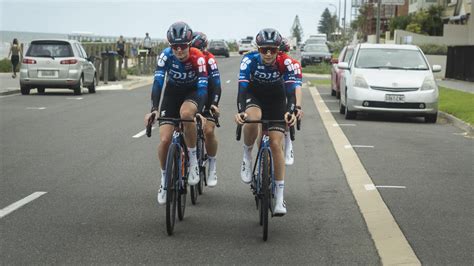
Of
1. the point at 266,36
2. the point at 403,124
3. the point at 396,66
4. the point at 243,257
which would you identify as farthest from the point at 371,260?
the point at 396,66

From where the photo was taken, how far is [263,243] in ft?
22.9

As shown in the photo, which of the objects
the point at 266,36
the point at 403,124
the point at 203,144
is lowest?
the point at 403,124

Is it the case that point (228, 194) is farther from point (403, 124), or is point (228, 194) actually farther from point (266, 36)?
point (403, 124)

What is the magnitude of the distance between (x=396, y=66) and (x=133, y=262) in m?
14.1

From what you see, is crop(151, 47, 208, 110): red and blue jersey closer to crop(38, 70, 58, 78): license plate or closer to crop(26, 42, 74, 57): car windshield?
crop(38, 70, 58, 78): license plate

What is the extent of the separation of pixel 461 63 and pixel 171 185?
3141cm

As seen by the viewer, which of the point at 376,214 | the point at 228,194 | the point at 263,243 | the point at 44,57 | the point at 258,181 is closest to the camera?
the point at 263,243

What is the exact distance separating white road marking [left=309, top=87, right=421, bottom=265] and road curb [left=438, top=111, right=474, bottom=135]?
406 cm

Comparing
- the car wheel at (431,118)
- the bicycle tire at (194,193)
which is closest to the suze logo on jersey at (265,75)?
the bicycle tire at (194,193)

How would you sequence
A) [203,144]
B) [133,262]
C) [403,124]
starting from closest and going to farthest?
[133,262], [203,144], [403,124]

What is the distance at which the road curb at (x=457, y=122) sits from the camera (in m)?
16.6

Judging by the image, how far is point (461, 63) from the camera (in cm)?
3662

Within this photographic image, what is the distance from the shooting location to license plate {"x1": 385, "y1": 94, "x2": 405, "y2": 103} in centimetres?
1825

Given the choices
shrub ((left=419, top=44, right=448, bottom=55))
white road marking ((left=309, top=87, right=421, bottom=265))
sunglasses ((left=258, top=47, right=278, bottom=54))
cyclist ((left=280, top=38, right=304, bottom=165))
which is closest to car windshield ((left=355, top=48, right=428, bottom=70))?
white road marking ((left=309, top=87, right=421, bottom=265))
